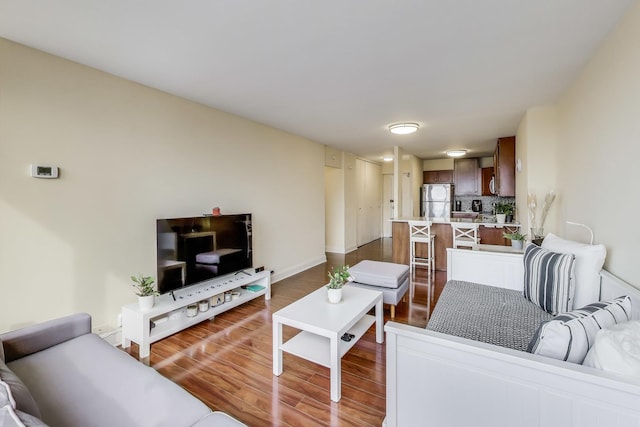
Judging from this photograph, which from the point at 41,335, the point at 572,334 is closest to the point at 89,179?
the point at 41,335

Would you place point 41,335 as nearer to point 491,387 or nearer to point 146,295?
point 146,295

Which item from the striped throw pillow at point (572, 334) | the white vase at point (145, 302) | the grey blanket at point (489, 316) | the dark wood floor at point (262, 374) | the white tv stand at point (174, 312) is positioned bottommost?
the dark wood floor at point (262, 374)

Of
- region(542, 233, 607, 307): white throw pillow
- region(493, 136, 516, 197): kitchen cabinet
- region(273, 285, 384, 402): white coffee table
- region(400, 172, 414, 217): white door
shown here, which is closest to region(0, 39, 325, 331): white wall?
region(273, 285, 384, 402): white coffee table

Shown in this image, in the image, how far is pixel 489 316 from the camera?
1837 millimetres

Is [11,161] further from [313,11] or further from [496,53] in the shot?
[496,53]

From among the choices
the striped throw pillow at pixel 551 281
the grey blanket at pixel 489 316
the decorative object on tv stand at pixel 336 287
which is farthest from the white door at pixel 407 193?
the decorative object on tv stand at pixel 336 287

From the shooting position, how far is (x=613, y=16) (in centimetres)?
169

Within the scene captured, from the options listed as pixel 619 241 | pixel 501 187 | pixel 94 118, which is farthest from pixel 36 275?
pixel 501 187

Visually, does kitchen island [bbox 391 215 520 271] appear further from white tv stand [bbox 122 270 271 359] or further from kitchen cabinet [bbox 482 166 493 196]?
white tv stand [bbox 122 270 271 359]

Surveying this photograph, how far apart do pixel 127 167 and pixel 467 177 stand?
7191 millimetres

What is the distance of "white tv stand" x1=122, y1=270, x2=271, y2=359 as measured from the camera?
2.27 m

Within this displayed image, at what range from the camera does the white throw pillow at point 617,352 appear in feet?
2.72

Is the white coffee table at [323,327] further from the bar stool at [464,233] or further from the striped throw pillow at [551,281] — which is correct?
the bar stool at [464,233]

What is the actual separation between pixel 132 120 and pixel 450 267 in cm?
333
